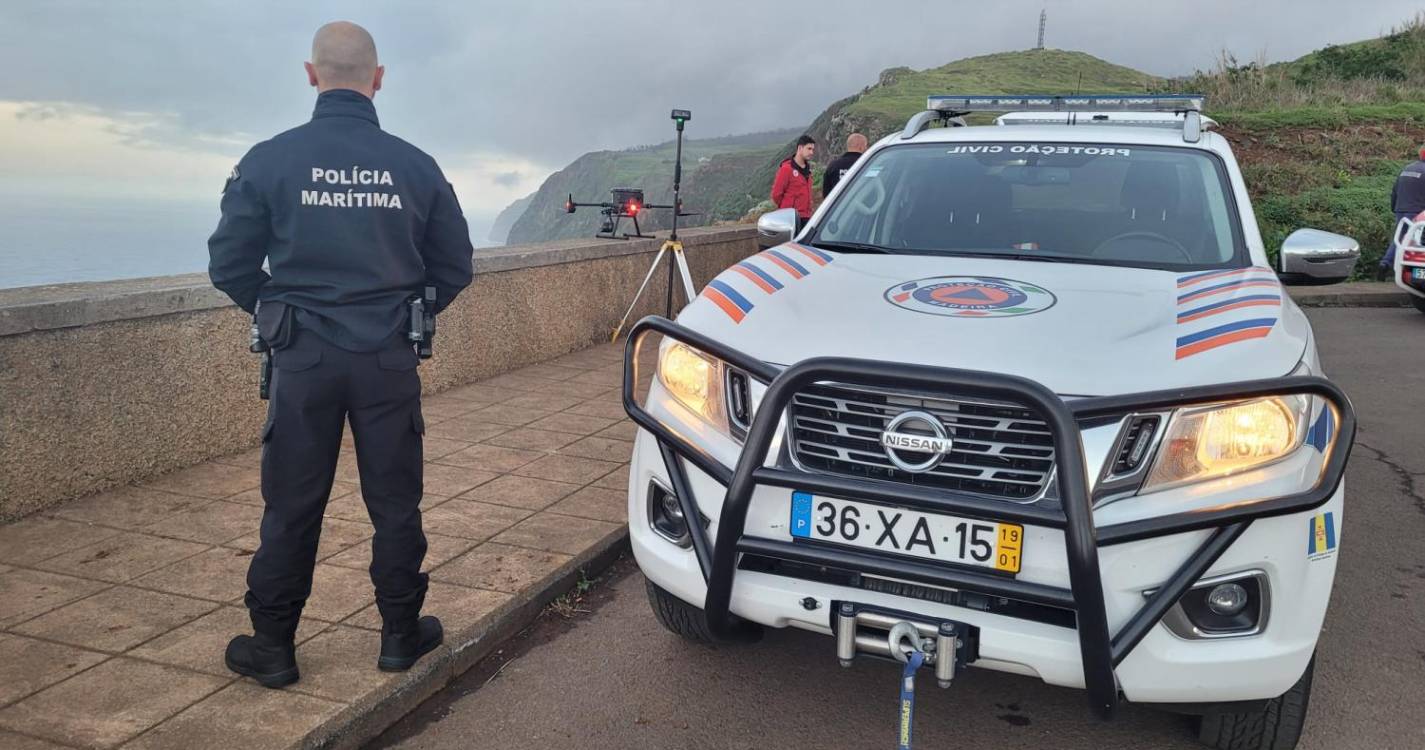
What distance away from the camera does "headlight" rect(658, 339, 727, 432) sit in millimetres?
3133

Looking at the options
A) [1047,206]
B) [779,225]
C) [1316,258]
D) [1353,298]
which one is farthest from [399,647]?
[1353,298]

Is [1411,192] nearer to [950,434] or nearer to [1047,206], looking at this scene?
[1047,206]

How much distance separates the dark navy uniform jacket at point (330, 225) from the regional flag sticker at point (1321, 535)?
245 centimetres

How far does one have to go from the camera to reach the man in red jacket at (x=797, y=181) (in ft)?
36.8

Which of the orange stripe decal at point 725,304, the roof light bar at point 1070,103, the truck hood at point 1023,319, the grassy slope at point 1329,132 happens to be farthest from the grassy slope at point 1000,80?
the orange stripe decal at point 725,304

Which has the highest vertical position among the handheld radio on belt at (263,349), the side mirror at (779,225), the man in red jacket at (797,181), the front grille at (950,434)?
the man in red jacket at (797,181)

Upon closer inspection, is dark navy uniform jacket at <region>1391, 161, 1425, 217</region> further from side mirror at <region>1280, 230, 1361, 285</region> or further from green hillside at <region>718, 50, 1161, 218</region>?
green hillside at <region>718, 50, 1161, 218</region>

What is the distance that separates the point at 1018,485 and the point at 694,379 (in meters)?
0.99

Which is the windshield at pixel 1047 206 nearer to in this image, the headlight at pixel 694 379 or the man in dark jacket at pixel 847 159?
the headlight at pixel 694 379

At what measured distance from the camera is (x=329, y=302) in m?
3.08

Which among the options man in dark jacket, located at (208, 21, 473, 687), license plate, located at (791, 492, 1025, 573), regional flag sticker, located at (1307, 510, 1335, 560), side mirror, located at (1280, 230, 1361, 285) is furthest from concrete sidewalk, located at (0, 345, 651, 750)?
side mirror, located at (1280, 230, 1361, 285)

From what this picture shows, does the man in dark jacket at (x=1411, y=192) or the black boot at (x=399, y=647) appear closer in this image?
the black boot at (x=399, y=647)

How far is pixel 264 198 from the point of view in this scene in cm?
302

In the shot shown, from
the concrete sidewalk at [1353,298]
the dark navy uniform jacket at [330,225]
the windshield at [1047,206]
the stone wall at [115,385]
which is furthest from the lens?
the concrete sidewalk at [1353,298]
